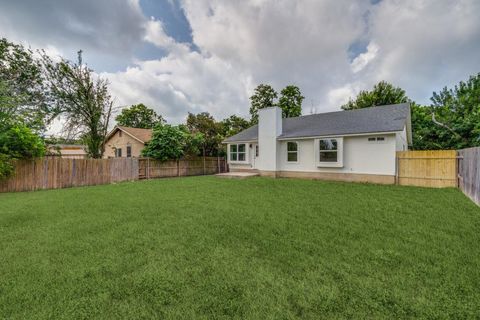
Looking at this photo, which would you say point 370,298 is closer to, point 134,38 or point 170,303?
point 170,303

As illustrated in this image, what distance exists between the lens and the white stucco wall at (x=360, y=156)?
33.3 feet

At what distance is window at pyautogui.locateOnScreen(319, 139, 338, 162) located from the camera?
37.4 feet

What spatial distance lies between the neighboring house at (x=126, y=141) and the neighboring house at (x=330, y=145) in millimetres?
8435

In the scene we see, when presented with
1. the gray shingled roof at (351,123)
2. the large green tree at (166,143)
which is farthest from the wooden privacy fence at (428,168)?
the large green tree at (166,143)

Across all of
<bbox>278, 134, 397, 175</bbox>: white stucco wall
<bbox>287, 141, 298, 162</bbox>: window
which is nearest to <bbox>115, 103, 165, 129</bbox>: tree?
<bbox>287, 141, 298, 162</bbox>: window

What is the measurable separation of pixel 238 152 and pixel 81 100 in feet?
39.4

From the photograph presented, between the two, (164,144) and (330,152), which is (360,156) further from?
(164,144)

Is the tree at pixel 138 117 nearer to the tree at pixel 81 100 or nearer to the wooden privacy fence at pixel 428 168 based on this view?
the tree at pixel 81 100

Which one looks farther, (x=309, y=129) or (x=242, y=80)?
(x=242, y=80)

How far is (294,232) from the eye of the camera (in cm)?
416

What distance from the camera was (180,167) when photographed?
53.3 feet

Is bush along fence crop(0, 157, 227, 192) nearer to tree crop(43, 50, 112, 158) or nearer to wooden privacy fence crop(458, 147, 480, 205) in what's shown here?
tree crop(43, 50, 112, 158)

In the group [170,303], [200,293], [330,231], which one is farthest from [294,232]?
[170,303]

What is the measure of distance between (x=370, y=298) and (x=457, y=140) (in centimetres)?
1723
